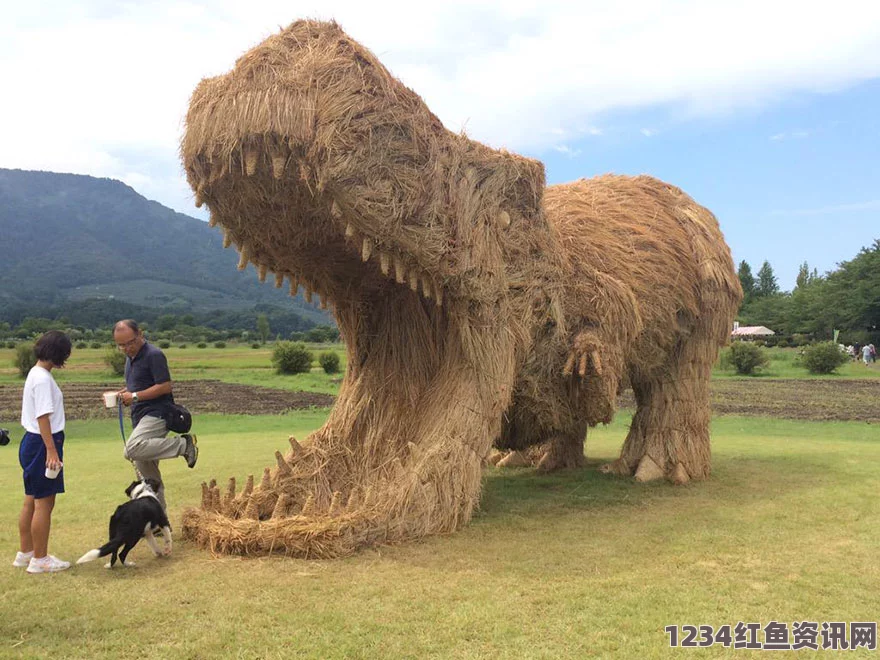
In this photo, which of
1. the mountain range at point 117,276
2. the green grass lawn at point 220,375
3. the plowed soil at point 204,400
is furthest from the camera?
the mountain range at point 117,276

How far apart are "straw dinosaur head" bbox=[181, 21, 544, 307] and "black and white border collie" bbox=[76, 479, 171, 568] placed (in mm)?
1639

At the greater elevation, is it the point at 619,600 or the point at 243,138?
the point at 243,138

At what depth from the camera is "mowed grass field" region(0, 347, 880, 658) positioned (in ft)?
10.9

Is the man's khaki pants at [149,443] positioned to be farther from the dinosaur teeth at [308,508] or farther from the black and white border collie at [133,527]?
the dinosaur teeth at [308,508]

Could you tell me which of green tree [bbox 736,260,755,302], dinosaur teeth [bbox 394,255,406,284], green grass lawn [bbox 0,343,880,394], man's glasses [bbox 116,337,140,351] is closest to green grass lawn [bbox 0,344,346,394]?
green grass lawn [bbox 0,343,880,394]

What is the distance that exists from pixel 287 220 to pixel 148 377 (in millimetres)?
1424

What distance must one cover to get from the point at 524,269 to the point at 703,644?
3.11 m

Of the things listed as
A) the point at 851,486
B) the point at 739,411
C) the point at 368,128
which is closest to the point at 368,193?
the point at 368,128

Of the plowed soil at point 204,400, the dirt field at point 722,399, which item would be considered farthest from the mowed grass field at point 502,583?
the plowed soil at point 204,400

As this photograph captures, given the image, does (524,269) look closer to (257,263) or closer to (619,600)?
(257,263)

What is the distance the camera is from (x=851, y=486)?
6906mm

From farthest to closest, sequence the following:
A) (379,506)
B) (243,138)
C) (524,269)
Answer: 1. (524,269)
2. (379,506)
3. (243,138)

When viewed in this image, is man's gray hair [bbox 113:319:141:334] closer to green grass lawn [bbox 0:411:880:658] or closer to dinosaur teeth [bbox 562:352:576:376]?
green grass lawn [bbox 0:411:880:658]

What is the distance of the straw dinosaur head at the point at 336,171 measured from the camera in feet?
14.0
